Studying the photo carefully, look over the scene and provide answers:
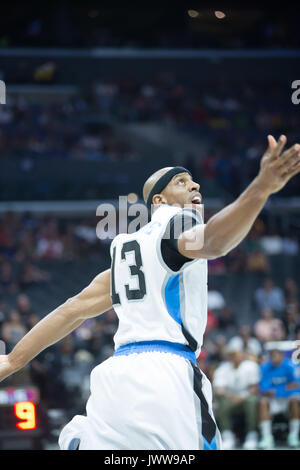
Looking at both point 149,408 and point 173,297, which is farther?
point 173,297

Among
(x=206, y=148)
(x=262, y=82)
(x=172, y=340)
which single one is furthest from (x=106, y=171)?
(x=172, y=340)

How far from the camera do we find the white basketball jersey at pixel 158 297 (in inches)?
144

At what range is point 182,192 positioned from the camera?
4.09 m

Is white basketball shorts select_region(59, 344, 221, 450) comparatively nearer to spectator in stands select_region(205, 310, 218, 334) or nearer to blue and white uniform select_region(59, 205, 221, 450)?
blue and white uniform select_region(59, 205, 221, 450)

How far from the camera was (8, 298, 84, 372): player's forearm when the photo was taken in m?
4.17

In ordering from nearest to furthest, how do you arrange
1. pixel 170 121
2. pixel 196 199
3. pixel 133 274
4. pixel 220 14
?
pixel 133 274 < pixel 196 199 < pixel 170 121 < pixel 220 14

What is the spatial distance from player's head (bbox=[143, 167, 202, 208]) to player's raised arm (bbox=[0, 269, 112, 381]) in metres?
0.52

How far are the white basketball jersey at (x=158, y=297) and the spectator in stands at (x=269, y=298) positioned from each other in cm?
1146

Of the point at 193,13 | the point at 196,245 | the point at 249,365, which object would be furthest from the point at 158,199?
A: the point at 193,13

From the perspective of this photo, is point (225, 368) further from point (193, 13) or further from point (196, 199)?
point (193, 13)

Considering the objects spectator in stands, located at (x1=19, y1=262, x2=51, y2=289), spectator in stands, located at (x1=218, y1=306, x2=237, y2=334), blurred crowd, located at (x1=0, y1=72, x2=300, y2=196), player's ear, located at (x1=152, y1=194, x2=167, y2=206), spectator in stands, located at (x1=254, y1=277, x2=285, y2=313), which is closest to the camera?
player's ear, located at (x1=152, y1=194, x2=167, y2=206)

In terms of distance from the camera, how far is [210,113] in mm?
23859

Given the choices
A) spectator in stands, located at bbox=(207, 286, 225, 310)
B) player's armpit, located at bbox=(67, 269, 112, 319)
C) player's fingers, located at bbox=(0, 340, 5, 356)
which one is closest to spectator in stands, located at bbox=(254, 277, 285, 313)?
spectator in stands, located at bbox=(207, 286, 225, 310)

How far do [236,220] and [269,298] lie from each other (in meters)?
12.3
